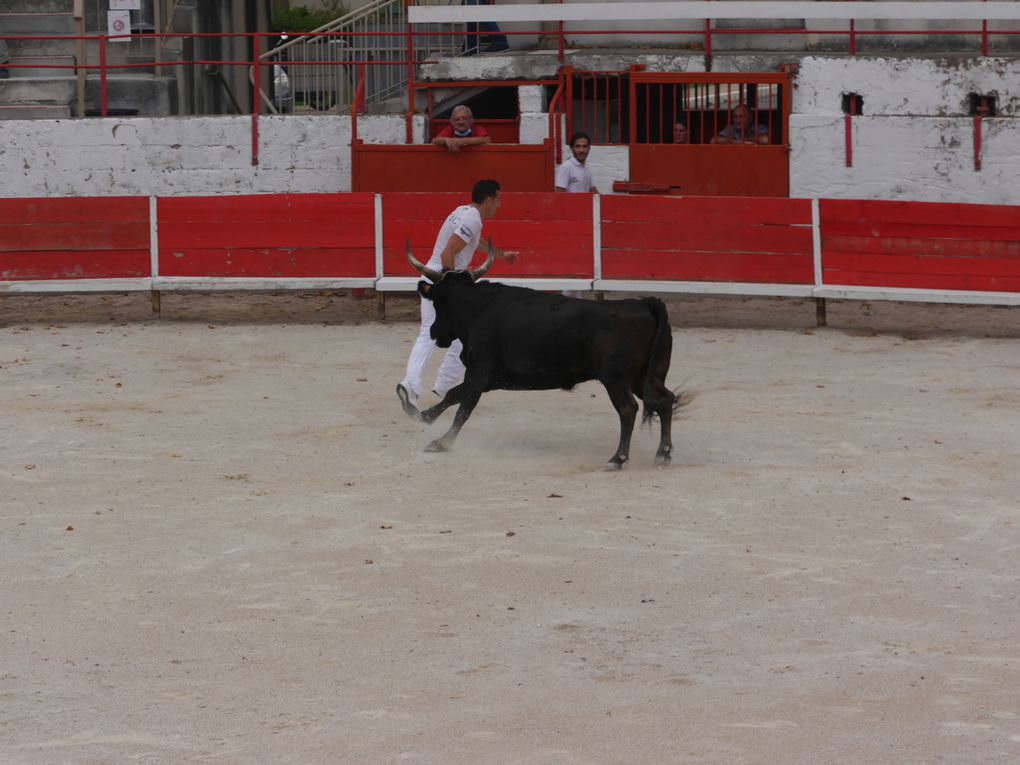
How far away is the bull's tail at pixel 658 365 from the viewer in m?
7.94

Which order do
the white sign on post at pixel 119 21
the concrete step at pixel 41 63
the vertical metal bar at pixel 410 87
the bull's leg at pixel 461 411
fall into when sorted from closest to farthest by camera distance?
1. the bull's leg at pixel 461 411
2. the vertical metal bar at pixel 410 87
3. the white sign on post at pixel 119 21
4. the concrete step at pixel 41 63

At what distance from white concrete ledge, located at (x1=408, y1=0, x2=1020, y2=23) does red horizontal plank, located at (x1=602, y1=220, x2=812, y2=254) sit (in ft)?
8.90

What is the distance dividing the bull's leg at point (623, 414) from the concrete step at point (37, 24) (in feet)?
39.0

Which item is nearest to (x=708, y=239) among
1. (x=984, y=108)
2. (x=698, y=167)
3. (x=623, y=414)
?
(x=698, y=167)

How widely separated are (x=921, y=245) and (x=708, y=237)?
1.69 metres

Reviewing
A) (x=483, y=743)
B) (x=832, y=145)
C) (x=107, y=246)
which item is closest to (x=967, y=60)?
(x=832, y=145)

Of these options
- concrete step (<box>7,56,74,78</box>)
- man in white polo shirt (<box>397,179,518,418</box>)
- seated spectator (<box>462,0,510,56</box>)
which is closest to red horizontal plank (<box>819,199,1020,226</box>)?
seated spectator (<box>462,0,510,56</box>)

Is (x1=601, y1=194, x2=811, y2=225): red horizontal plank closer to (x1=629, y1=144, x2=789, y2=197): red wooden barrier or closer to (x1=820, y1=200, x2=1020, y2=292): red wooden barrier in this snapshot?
(x1=820, y1=200, x2=1020, y2=292): red wooden barrier

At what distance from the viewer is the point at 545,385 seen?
27.3ft

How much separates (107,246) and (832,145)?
6592 mm

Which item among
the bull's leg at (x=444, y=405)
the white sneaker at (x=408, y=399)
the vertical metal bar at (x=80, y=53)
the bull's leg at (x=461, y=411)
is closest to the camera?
the bull's leg at (x=461, y=411)

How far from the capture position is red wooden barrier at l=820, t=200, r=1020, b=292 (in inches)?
518

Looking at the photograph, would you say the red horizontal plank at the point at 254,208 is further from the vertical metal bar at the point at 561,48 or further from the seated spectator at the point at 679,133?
the seated spectator at the point at 679,133

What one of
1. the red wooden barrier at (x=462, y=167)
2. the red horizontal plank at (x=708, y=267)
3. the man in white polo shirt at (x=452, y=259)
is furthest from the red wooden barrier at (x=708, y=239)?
the man in white polo shirt at (x=452, y=259)
